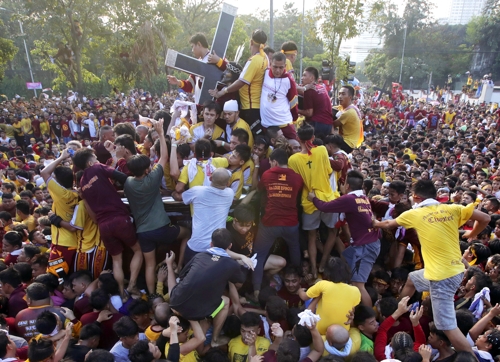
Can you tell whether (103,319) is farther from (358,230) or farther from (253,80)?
(253,80)

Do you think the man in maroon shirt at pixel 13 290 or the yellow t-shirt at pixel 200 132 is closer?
the man in maroon shirt at pixel 13 290

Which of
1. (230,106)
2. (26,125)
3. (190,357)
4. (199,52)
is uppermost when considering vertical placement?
(199,52)

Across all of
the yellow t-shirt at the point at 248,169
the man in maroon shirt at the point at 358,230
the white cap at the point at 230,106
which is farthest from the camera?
the white cap at the point at 230,106

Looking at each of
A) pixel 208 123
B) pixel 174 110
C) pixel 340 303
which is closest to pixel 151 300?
pixel 340 303

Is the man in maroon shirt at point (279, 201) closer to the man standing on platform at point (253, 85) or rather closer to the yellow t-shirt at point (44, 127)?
the man standing on platform at point (253, 85)

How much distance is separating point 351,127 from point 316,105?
748 millimetres

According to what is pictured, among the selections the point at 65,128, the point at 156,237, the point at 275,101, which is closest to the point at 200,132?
the point at 275,101

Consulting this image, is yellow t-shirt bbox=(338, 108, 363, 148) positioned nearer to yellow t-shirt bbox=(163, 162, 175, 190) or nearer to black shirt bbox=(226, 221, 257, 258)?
black shirt bbox=(226, 221, 257, 258)

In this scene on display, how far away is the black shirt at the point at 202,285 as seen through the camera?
356cm

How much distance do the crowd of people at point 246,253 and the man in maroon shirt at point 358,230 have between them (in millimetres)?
18

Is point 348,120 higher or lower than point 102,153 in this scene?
higher

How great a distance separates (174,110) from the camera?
5.90 meters

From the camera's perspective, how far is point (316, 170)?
181 inches

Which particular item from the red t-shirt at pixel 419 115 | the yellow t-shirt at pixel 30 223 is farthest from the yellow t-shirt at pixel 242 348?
the red t-shirt at pixel 419 115
